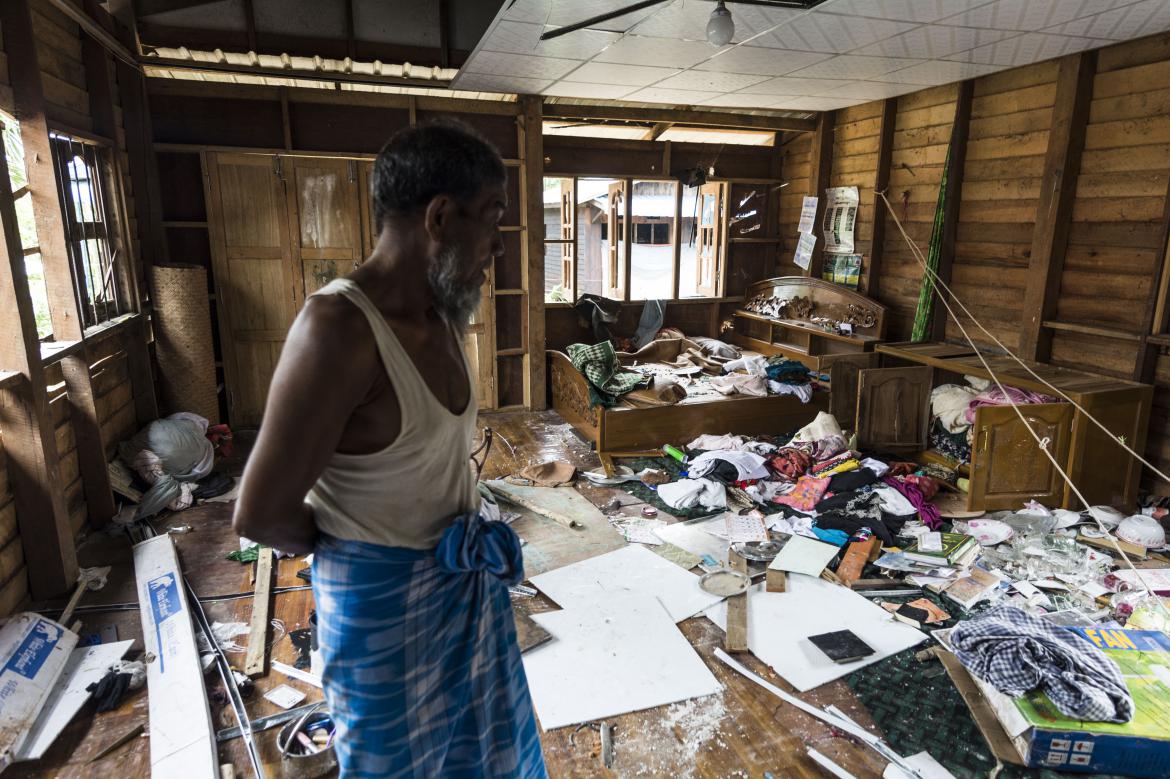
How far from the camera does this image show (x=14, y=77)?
122 inches

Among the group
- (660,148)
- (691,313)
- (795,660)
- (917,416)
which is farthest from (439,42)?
(795,660)

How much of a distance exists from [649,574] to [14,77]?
381 centimetres

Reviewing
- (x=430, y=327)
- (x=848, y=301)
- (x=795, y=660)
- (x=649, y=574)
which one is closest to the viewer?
(x=430, y=327)

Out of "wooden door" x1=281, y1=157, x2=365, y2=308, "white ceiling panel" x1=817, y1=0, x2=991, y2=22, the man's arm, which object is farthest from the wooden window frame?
the man's arm

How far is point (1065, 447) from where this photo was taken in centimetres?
396

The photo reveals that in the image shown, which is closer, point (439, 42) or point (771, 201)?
point (439, 42)

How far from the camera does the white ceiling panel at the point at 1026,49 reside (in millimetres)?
4031

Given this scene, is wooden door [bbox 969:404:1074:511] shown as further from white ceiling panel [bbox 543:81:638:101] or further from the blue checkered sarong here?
white ceiling panel [bbox 543:81:638:101]

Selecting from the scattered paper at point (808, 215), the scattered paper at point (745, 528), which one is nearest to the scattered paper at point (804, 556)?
the scattered paper at point (745, 528)

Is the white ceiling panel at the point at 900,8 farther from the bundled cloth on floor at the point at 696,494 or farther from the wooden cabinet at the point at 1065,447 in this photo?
the bundled cloth on floor at the point at 696,494

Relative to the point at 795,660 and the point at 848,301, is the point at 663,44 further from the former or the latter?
the point at 795,660

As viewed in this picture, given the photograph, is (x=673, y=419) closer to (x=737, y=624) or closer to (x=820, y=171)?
(x=737, y=624)

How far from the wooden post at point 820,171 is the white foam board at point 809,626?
426cm

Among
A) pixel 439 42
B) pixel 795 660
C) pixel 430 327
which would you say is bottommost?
pixel 795 660
